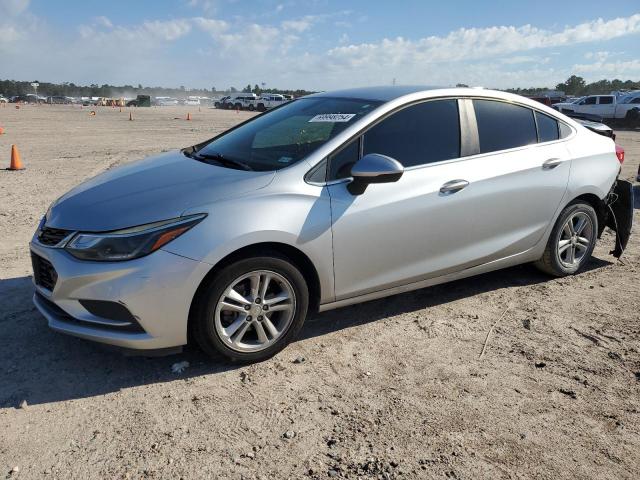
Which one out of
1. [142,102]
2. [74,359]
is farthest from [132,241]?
[142,102]

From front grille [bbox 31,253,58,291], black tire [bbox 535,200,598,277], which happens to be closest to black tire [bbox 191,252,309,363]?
front grille [bbox 31,253,58,291]

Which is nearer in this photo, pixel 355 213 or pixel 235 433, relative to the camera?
pixel 235 433

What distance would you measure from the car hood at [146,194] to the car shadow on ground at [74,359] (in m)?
0.87

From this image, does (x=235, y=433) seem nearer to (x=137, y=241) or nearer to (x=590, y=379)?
(x=137, y=241)

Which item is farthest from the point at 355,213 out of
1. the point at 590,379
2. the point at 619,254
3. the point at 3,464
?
the point at 619,254

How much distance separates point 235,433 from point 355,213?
61.0 inches

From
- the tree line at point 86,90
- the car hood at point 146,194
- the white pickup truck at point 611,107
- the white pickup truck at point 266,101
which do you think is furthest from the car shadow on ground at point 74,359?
the tree line at point 86,90

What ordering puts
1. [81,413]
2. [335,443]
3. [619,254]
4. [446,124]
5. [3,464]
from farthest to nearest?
1. [619,254]
2. [446,124]
3. [81,413]
4. [335,443]
5. [3,464]

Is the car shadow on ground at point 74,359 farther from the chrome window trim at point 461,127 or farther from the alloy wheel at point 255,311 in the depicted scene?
the chrome window trim at point 461,127

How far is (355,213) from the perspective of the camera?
358 cm

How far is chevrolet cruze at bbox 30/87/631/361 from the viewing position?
312 cm

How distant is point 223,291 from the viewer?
10.6ft

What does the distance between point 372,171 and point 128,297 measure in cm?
164

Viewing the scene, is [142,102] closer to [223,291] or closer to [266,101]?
[266,101]
